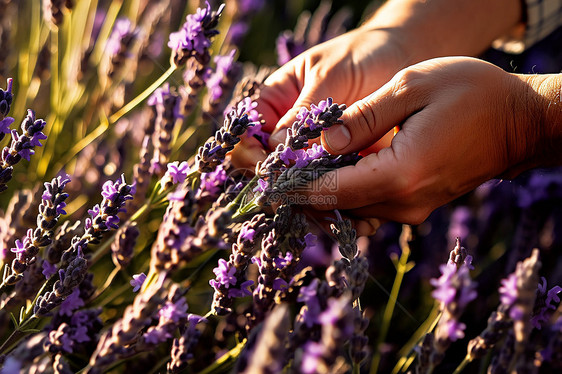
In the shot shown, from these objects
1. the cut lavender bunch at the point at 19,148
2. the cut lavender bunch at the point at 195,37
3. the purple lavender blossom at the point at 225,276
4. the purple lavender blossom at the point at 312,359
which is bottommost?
the purple lavender blossom at the point at 225,276

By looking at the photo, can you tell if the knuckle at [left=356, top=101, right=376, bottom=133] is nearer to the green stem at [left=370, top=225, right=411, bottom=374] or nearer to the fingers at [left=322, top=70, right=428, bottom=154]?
the fingers at [left=322, top=70, right=428, bottom=154]

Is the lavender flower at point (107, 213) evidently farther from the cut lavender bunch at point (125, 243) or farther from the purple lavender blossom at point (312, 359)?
the purple lavender blossom at point (312, 359)

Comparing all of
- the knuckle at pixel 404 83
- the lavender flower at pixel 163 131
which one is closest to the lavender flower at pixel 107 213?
the lavender flower at pixel 163 131

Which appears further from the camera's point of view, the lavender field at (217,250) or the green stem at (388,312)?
the green stem at (388,312)

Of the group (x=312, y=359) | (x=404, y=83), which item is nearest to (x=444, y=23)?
(x=404, y=83)

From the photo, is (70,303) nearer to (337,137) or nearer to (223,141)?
(223,141)

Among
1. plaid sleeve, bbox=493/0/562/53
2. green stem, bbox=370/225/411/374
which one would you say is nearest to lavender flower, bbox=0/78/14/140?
green stem, bbox=370/225/411/374
